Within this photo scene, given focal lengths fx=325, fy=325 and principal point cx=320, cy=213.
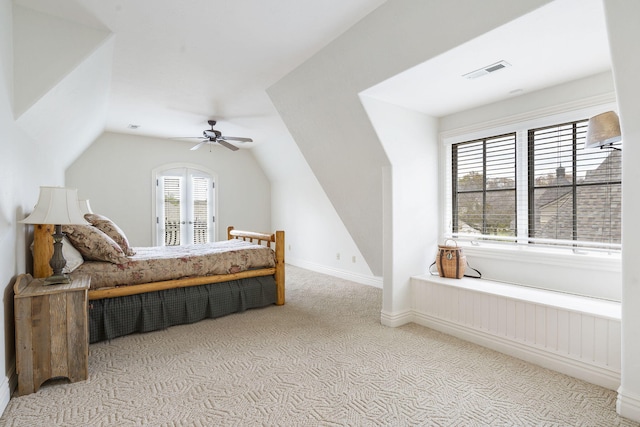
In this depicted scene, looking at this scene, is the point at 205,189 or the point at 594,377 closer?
the point at 594,377

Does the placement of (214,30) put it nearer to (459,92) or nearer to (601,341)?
(459,92)

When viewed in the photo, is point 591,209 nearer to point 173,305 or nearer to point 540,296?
point 540,296

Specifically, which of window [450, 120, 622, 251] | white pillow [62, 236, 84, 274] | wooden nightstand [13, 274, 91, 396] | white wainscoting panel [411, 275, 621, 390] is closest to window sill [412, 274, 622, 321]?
white wainscoting panel [411, 275, 621, 390]

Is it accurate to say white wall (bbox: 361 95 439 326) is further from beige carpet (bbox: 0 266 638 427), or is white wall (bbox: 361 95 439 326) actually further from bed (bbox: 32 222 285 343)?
bed (bbox: 32 222 285 343)

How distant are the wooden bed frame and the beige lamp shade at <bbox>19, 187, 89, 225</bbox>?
441mm

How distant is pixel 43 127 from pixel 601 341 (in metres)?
4.69

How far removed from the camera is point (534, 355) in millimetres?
2541

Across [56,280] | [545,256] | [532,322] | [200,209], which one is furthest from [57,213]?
[200,209]

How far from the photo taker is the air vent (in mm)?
2456

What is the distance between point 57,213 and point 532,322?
364 cm

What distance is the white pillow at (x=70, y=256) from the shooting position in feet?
9.30

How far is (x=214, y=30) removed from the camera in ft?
8.40

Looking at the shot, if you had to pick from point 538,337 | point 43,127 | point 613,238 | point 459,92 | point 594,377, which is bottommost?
point 594,377

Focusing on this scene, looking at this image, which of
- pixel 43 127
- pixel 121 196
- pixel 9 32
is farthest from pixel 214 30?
pixel 121 196
